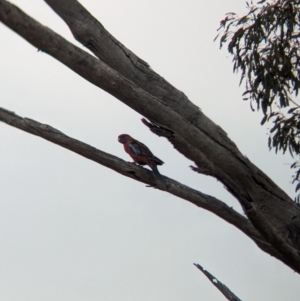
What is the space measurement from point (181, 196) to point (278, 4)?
24.4 feet

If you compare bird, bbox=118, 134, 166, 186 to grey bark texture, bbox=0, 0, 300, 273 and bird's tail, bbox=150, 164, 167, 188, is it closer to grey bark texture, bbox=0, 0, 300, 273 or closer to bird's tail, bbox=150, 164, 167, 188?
bird's tail, bbox=150, 164, 167, 188

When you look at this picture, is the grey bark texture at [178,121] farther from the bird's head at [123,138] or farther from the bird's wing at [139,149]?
the bird's head at [123,138]

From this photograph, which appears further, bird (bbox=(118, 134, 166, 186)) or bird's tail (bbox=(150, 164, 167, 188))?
bird (bbox=(118, 134, 166, 186))

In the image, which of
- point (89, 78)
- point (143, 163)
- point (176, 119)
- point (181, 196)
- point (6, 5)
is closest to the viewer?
point (6, 5)

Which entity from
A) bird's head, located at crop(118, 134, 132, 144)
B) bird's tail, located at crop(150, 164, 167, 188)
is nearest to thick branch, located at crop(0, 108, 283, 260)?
bird's tail, located at crop(150, 164, 167, 188)

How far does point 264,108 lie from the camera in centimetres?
1227

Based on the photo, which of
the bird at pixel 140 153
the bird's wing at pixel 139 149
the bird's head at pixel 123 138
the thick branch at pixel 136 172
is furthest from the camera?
the bird's head at pixel 123 138

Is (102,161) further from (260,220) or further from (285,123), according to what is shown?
(285,123)

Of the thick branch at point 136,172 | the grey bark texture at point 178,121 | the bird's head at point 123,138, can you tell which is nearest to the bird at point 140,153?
the bird's head at point 123,138

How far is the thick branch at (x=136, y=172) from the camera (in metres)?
4.79

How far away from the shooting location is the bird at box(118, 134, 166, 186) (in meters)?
5.98

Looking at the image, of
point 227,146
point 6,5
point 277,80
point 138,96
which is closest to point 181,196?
point 227,146

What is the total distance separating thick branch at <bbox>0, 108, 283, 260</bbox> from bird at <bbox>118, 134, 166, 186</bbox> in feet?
0.36

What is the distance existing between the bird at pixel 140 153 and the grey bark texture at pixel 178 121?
0.42 m
